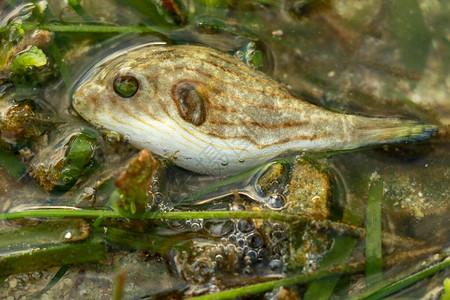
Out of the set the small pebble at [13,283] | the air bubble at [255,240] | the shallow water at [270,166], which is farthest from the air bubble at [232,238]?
the small pebble at [13,283]

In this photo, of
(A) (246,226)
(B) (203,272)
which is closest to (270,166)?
(A) (246,226)

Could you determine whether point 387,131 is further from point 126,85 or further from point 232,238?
point 126,85

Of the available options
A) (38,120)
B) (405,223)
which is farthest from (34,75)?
(405,223)

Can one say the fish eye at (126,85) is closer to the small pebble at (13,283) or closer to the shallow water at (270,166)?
the shallow water at (270,166)

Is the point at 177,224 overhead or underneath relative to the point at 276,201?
underneath

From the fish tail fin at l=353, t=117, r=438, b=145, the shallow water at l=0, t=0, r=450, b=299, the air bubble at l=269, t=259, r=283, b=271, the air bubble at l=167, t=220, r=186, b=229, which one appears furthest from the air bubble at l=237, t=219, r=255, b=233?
the fish tail fin at l=353, t=117, r=438, b=145

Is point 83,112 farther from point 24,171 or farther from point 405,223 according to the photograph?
point 405,223
